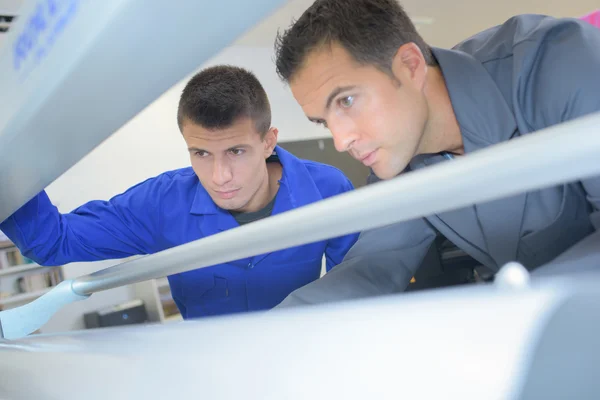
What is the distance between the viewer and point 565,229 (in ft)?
3.17

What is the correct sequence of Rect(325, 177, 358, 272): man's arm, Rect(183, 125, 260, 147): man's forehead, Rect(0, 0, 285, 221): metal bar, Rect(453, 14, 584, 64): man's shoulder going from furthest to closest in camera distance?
1. Rect(325, 177, 358, 272): man's arm
2. Rect(183, 125, 260, 147): man's forehead
3. Rect(453, 14, 584, 64): man's shoulder
4. Rect(0, 0, 285, 221): metal bar

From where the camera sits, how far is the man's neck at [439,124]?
110 centimetres

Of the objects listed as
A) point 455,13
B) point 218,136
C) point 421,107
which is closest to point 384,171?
point 421,107

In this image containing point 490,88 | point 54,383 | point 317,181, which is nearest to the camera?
point 54,383

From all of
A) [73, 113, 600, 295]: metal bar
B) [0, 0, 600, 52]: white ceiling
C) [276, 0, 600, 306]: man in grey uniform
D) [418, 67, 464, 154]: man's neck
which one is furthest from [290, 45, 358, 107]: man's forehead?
[0, 0, 600, 52]: white ceiling

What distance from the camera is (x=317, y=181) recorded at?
4.87 ft

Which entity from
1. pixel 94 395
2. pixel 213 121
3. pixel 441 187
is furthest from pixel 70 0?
pixel 213 121

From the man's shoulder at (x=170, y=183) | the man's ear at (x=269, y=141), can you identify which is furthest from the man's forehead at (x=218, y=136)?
the man's shoulder at (x=170, y=183)

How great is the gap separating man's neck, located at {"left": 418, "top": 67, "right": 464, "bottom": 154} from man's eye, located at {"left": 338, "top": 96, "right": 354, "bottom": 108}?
8.1 inches

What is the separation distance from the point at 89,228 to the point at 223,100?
0.50 m

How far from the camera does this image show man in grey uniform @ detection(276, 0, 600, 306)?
37.4 inches

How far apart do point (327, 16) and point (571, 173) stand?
0.89 meters

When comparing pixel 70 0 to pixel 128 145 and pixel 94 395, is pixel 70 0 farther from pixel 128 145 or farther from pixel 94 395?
pixel 128 145

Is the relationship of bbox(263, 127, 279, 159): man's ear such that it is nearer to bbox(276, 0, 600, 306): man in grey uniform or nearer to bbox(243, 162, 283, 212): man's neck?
bbox(243, 162, 283, 212): man's neck
